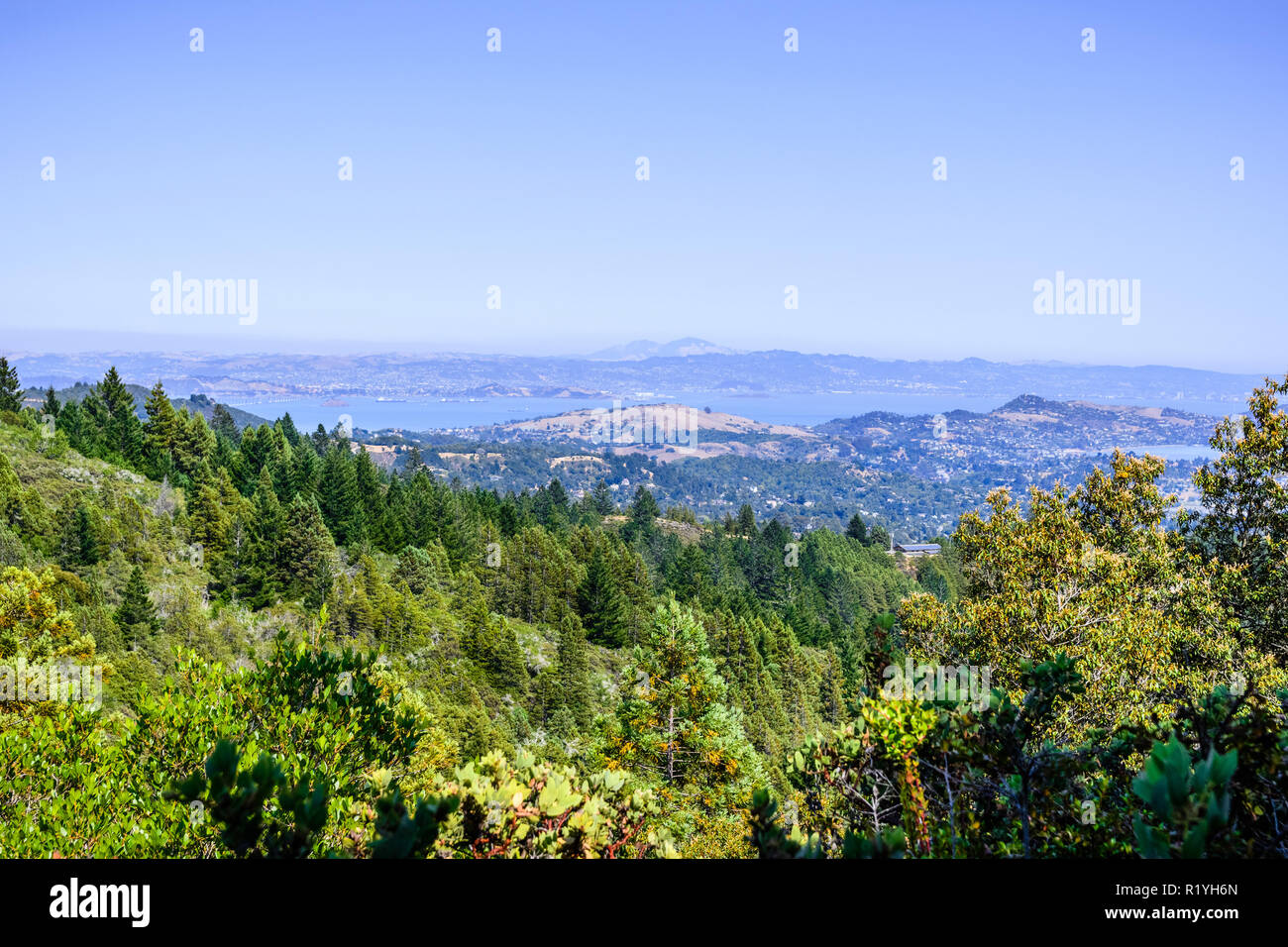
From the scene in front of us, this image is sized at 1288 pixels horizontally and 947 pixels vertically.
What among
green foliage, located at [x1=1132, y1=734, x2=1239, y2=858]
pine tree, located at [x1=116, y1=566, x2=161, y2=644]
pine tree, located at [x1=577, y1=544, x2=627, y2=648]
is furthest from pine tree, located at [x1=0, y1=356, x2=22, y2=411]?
green foliage, located at [x1=1132, y1=734, x2=1239, y2=858]

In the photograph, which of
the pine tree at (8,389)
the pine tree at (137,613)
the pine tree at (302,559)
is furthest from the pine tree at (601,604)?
the pine tree at (8,389)

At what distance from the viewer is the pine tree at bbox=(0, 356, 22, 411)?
170 feet

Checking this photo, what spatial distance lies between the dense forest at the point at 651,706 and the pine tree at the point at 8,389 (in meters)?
11.4

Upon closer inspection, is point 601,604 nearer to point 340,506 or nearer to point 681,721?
point 340,506

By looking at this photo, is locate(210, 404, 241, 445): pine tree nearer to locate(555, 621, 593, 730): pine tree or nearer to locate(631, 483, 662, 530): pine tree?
locate(631, 483, 662, 530): pine tree

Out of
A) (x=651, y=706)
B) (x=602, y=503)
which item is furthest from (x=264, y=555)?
(x=602, y=503)

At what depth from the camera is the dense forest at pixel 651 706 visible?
4078 mm

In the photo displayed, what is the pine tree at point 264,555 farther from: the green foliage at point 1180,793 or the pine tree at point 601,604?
the green foliage at point 1180,793

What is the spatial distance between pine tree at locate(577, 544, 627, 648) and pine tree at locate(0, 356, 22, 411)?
43.0 m

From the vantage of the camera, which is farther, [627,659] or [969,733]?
[627,659]

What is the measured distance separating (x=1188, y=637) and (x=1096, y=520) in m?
4.21
